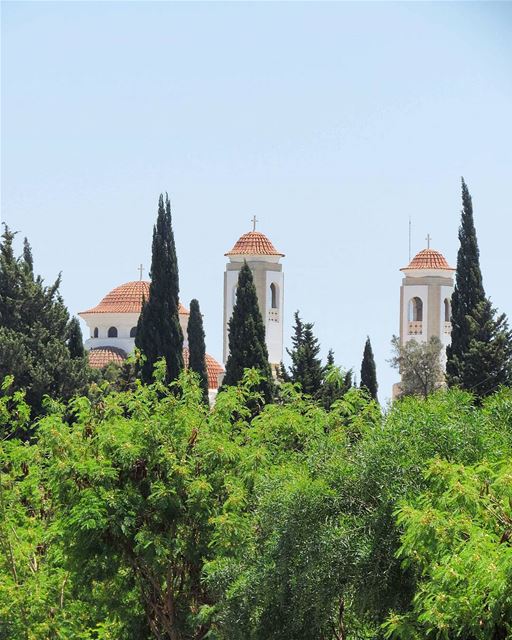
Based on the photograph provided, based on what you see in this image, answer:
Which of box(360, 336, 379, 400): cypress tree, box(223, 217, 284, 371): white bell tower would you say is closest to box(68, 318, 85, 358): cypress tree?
box(360, 336, 379, 400): cypress tree

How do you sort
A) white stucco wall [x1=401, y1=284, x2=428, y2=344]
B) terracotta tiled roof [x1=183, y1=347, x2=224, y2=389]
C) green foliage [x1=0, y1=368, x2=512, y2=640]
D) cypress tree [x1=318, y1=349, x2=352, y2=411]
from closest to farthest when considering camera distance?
1. green foliage [x1=0, y1=368, x2=512, y2=640]
2. cypress tree [x1=318, y1=349, x2=352, y2=411]
3. terracotta tiled roof [x1=183, y1=347, x2=224, y2=389]
4. white stucco wall [x1=401, y1=284, x2=428, y2=344]

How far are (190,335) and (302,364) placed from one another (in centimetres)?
898

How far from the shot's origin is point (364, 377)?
184 feet

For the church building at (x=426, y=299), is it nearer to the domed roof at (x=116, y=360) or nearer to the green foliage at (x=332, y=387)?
the domed roof at (x=116, y=360)

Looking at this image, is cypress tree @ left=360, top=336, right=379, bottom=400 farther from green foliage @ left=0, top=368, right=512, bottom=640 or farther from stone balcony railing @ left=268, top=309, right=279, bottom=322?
green foliage @ left=0, top=368, right=512, bottom=640

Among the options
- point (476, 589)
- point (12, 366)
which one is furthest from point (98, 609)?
point (12, 366)

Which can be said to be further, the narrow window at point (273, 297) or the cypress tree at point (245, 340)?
the narrow window at point (273, 297)

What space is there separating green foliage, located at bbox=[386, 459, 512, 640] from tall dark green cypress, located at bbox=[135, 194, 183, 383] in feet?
99.1

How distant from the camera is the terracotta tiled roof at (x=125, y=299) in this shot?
2857 inches

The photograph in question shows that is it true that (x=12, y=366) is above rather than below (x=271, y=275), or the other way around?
below

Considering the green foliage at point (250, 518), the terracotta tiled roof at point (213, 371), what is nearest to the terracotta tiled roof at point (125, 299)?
the terracotta tiled roof at point (213, 371)

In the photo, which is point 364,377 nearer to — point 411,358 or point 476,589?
point 411,358

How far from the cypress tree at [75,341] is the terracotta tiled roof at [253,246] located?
2810 cm

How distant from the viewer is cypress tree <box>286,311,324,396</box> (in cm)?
4625
